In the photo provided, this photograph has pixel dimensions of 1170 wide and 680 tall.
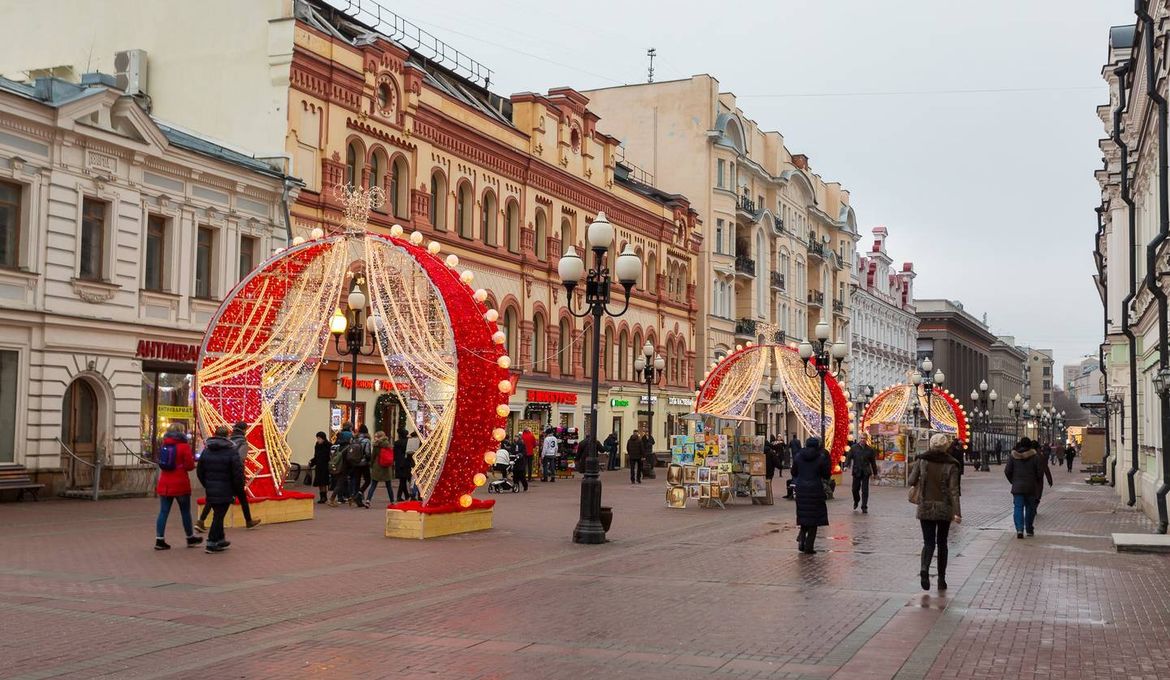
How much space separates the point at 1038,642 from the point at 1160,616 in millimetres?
2277

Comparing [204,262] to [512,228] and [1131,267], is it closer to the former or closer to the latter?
[512,228]

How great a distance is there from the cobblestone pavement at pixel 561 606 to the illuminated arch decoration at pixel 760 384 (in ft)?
43.0

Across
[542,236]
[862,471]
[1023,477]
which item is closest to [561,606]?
[1023,477]

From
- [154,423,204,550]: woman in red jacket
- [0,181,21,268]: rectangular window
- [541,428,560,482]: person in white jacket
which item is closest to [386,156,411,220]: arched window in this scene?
[541,428,560,482]: person in white jacket

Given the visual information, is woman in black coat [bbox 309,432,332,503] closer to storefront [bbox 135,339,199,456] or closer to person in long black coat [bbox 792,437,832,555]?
storefront [bbox 135,339,199,456]

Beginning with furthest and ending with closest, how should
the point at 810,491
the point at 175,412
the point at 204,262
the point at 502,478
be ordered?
1. the point at 502,478
2. the point at 204,262
3. the point at 175,412
4. the point at 810,491

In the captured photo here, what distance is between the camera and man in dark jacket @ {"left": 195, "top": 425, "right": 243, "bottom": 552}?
15516mm

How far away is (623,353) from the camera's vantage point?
5191 centimetres

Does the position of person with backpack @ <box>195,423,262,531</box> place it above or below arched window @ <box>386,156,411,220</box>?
below

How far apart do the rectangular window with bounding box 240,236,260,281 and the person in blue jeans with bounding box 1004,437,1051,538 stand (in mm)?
18660

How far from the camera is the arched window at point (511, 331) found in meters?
42.1

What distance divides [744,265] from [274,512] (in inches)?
1812

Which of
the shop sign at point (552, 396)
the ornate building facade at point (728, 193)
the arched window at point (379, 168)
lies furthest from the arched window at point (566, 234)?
the ornate building facade at point (728, 193)

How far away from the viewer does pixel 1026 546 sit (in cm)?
1856
